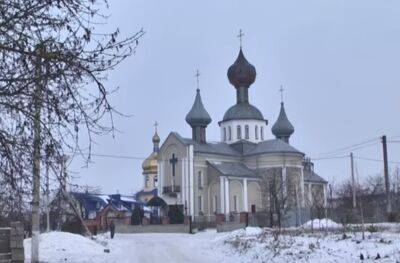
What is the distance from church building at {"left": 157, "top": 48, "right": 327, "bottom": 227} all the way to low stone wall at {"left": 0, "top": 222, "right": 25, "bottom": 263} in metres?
51.8

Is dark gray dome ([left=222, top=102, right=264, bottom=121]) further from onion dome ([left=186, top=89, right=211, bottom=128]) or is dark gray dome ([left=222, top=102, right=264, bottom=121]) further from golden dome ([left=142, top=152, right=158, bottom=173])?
golden dome ([left=142, top=152, right=158, bottom=173])

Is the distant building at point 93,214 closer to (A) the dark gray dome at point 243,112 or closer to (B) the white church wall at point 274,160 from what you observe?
(B) the white church wall at point 274,160

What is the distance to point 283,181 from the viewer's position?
68.2 metres

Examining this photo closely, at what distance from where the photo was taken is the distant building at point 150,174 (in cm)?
9069

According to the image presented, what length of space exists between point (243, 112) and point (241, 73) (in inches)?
189

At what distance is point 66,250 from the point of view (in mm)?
24391

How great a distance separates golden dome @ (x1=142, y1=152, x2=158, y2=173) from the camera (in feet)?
299

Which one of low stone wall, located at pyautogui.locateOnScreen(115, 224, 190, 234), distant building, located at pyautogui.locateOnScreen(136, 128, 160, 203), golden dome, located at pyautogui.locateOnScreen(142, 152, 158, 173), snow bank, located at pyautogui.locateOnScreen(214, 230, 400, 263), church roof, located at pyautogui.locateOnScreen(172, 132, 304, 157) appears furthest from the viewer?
golden dome, located at pyautogui.locateOnScreen(142, 152, 158, 173)

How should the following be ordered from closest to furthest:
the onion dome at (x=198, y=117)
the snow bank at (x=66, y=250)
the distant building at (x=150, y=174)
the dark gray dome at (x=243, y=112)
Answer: the snow bank at (x=66, y=250)
the onion dome at (x=198, y=117)
the dark gray dome at (x=243, y=112)
the distant building at (x=150, y=174)

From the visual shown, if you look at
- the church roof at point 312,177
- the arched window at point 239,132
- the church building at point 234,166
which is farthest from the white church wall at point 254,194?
the church roof at point 312,177

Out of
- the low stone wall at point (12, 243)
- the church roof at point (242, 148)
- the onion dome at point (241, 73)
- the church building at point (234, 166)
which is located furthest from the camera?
the onion dome at point (241, 73)

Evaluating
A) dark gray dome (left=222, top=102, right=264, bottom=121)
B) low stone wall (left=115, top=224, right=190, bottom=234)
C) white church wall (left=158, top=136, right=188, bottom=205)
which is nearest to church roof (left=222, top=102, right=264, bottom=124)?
dark gray dome (left=222, top=102, right=264, bottom=121)

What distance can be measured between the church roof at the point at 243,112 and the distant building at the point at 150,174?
45.2ft

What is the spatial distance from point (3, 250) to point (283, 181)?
55.4 metres
